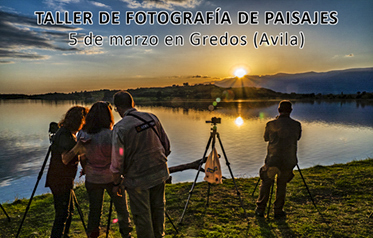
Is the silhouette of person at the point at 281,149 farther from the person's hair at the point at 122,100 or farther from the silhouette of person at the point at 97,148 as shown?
the silhouette of person at the point at 97,148

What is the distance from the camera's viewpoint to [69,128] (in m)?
3.66

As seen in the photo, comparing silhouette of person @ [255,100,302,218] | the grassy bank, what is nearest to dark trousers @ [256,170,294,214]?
silhouette of person @ [255,100,302,218]

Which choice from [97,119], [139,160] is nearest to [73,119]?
[97,119]

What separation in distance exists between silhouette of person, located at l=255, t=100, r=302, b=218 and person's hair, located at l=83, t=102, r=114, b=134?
139 inches

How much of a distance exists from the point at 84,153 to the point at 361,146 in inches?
1014

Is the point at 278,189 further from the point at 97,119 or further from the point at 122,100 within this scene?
the point at 97,119

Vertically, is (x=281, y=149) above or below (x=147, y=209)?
above

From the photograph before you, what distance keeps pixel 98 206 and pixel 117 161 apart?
1189 mm

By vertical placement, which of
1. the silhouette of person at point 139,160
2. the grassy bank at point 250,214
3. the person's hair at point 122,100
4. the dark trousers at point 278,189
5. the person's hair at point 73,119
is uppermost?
the person's hair at point 122,100

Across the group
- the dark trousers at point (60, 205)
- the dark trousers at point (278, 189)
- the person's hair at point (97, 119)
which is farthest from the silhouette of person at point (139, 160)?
the dark trousers at point (278, 189)

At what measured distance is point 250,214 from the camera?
5824 millimetres

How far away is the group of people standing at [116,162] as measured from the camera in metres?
3.23

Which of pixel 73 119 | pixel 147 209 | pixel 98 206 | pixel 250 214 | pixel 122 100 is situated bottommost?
pixel 250 214

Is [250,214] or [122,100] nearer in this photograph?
[122,100]
